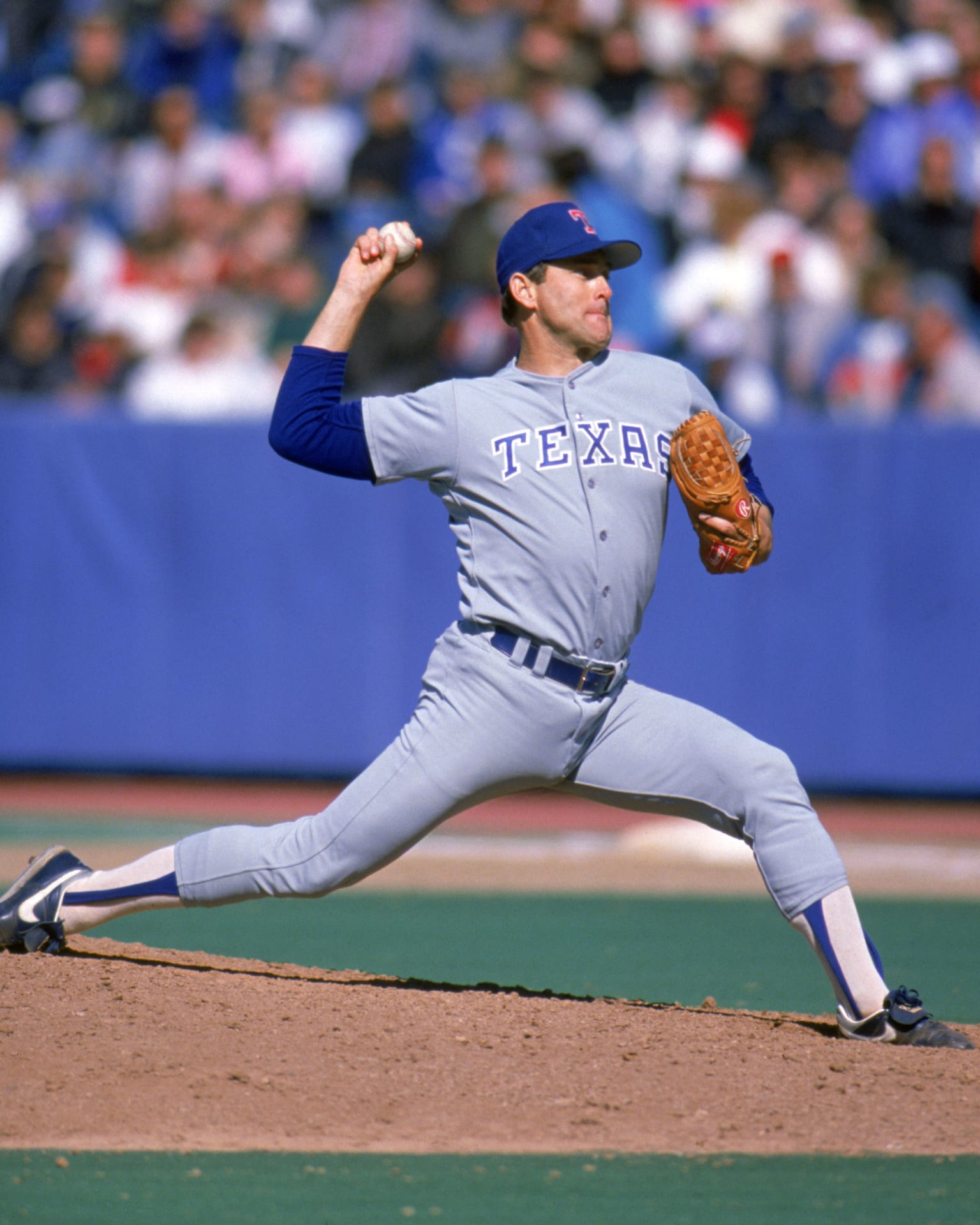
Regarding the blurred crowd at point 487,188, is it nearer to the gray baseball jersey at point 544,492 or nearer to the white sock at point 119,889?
the gray baseball jersey at point 544,492

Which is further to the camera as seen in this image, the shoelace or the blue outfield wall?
the blue outfield wall

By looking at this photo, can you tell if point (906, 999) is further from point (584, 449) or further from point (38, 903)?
point (38, 903)

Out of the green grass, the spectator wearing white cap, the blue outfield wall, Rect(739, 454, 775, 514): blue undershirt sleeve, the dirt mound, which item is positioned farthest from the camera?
the spectator wearing white cap

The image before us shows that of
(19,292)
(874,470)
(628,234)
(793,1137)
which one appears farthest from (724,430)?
(19,292)

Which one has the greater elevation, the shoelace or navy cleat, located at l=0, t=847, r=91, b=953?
the shoelace

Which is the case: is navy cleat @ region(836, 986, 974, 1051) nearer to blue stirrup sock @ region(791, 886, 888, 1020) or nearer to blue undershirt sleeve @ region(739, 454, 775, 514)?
blue stirrup sock @ region(791, 886, 888, 1020)

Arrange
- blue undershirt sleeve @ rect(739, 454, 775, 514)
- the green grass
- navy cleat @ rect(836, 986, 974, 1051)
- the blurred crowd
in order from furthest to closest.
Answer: the blurred crowd < blue undershirt sleeve @ rect(739, 454, 775, 514) < navy cleat @ rect(836, 986, 974, 1051) < the green grass

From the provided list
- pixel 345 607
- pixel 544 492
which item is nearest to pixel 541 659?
pixel 544 492

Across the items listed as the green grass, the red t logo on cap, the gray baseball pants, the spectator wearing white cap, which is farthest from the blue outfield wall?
the green grass

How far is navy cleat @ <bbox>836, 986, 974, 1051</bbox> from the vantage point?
3.98m

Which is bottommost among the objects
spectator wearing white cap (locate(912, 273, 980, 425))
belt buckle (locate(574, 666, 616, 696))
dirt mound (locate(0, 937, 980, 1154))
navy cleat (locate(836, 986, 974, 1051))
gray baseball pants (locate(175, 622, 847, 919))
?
dirt mound (locate(0, 937, 980, 1154))

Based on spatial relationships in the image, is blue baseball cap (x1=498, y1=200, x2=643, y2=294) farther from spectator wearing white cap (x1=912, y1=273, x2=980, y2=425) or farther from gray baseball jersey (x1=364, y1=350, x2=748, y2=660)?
spectator wearing white cap (x1=912, y1=273, x2=980, y2=425)

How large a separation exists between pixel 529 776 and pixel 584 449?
76 cm

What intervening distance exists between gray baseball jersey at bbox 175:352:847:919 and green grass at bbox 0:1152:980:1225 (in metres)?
0.82
